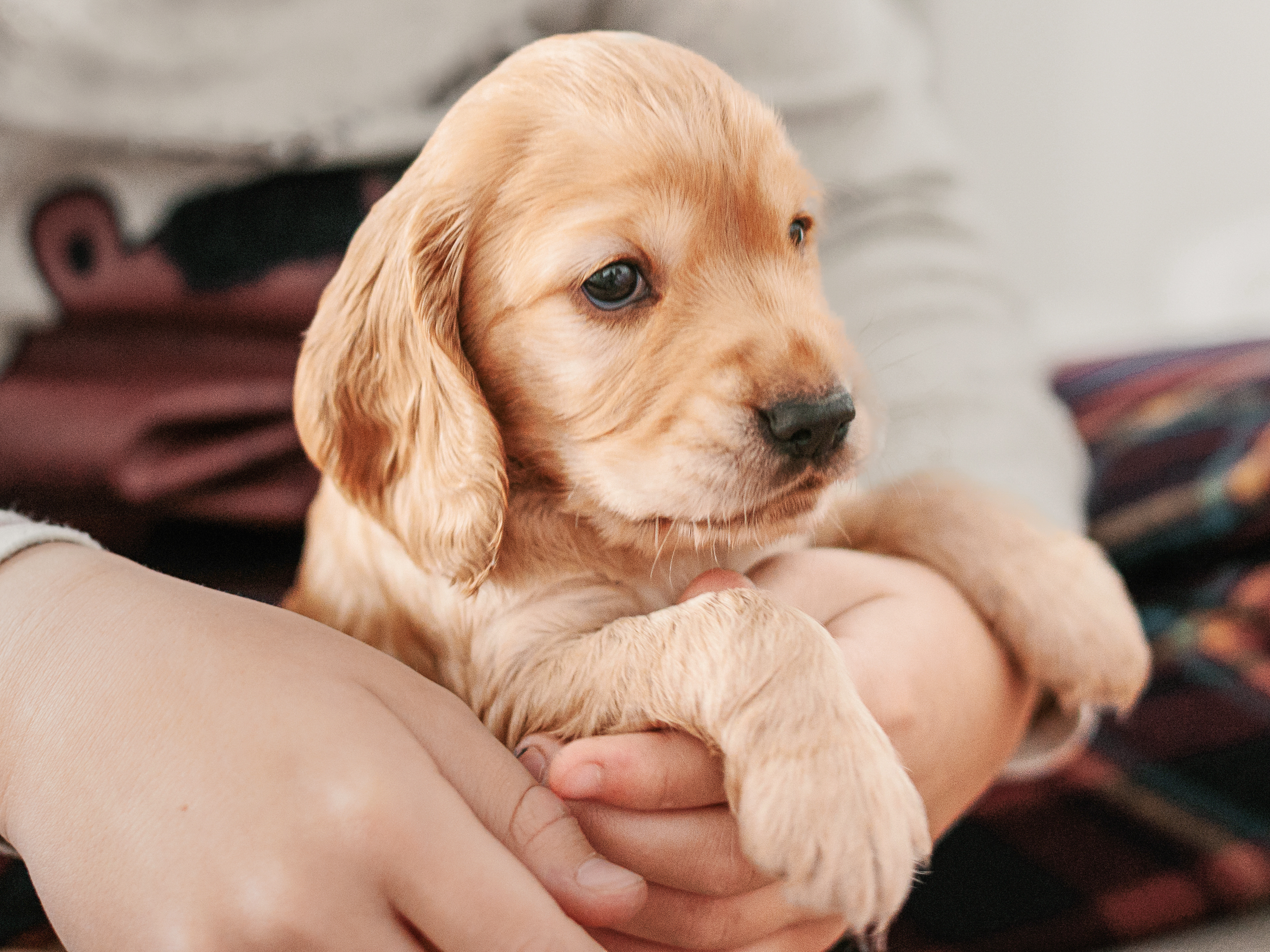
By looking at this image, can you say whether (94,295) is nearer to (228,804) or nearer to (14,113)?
(14,113)

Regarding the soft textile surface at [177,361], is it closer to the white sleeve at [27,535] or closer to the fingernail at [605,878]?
the white sleeve at [27,535]

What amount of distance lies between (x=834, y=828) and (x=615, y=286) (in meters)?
0.63

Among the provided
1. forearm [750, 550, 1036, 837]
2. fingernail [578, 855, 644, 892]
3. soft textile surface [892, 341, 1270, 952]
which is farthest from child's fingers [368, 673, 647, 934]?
soft textile surface [892, 341, 1270, 952]

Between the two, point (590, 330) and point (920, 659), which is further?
point (920, 659)

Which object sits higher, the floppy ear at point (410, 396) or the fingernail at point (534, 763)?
the floppy ear at point (410, 396)

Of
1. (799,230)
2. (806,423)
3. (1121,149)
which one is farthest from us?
(1121,149)

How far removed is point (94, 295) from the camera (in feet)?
5.56

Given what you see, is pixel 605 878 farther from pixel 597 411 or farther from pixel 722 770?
pixel 597 411

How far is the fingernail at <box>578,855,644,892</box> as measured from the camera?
3.21ft

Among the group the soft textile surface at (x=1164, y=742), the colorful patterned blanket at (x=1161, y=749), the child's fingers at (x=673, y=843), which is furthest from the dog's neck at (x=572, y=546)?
the soft textile surface at (x=1164, y=742)

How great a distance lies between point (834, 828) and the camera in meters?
0.90

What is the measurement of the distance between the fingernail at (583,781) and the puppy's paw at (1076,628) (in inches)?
27.5

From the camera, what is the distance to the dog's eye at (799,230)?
1.23 m

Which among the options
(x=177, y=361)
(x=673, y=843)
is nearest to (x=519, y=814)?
(x=673, y=843)
